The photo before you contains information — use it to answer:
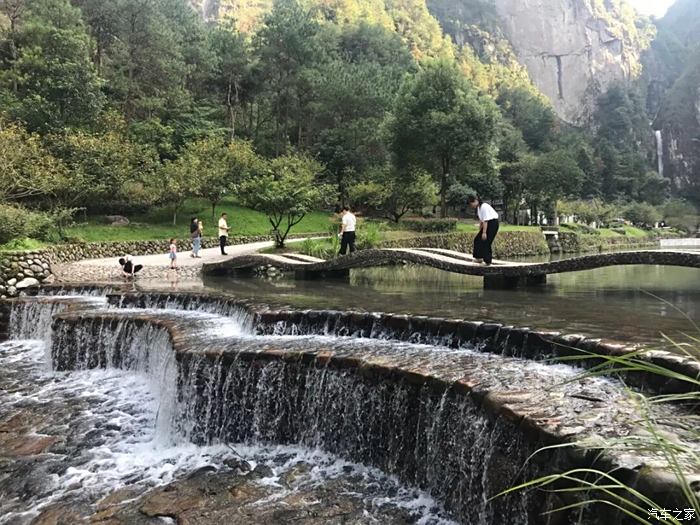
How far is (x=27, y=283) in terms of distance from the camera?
1573 centimetres

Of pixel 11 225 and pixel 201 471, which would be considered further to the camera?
pixel 11 225

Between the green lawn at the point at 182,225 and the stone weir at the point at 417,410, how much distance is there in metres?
16.1

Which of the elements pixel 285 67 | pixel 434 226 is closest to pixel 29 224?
pixel 434 226

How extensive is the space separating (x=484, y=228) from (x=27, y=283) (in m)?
13.1

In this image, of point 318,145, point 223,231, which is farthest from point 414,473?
point 318,145

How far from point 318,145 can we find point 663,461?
3771cm

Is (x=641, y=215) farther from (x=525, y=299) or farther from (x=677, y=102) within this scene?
(x=525, y=299)

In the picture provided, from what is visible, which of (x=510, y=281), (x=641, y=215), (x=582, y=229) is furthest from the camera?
(x=641, y=215)

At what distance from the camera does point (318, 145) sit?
39531 millimetres

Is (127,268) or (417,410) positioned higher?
(127,268)

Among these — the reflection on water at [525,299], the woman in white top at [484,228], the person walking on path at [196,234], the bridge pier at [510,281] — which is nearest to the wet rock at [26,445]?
the reflection on water at [525,299]

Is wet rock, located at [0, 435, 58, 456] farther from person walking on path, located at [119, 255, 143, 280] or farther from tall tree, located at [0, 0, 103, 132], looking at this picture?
tall tree, located at [0, 0, 103, 132]

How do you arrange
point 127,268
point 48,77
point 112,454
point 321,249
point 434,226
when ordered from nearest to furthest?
point 112,454, point 127,268, point 321,249, point 434,226, point 48,77

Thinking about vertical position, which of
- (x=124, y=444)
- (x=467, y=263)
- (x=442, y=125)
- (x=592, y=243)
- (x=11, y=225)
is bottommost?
(x=124, y=444)
